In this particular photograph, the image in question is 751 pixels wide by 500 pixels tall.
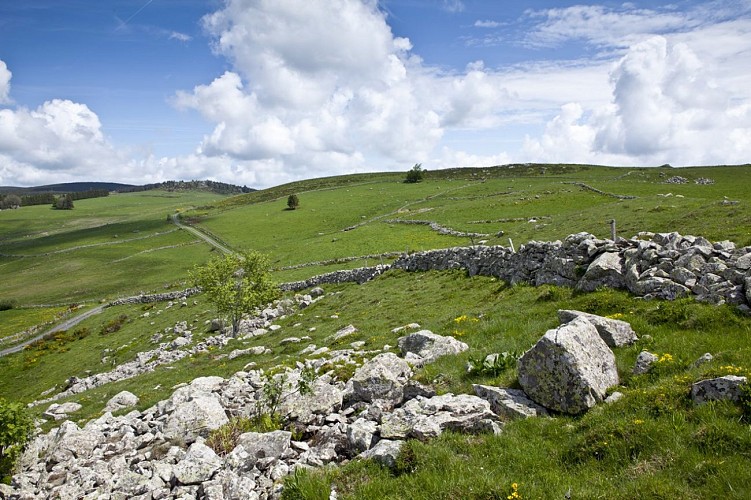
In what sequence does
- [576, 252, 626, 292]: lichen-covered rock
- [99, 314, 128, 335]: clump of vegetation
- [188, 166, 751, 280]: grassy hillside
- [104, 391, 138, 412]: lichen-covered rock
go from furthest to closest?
1. [99, 314, 128, 335]: clump of vegetation
2. [188, 166, 751, 280]: grassy hillside
3. [104, 391, 138, 412]: lichen-covered rock
4. [576, 252, 626, 292]: lichen-covered rock

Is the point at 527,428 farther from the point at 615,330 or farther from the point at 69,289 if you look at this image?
the point at 69,289

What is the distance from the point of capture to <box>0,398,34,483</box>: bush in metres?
13.3

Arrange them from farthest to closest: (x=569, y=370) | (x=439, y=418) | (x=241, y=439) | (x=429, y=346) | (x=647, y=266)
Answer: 1. (x=429, y=346)
2. (x=647, y=266)
3. (x=241, y=439)
4. (x=439, y=418)
5. (x=569, y=370)

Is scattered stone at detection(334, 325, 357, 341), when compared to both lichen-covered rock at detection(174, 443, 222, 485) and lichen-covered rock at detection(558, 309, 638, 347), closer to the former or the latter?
lichen-covered rock at detection(174, 443, 222, 485)

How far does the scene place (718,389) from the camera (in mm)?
9016

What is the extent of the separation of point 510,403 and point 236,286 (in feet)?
120

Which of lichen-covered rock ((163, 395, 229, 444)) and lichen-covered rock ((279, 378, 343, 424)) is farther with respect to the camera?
lichen-covered rock ((163, 395, 229, 444))

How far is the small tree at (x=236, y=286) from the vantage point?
40719 millimetres

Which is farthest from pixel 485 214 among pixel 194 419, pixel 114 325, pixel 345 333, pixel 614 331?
pixel 194 419

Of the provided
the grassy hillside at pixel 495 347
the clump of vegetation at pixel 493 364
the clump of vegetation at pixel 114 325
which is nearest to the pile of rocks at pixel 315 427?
the grassy hillside at pixel 495 347

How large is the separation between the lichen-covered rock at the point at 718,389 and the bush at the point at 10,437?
19.1m

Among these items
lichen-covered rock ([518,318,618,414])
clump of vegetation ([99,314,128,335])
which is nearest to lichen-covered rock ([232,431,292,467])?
lichen-covered rock ([518,318,618,414])

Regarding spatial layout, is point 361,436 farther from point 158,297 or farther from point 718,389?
point 158,297

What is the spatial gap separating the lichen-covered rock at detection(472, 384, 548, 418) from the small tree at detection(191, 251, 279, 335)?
107 ft
